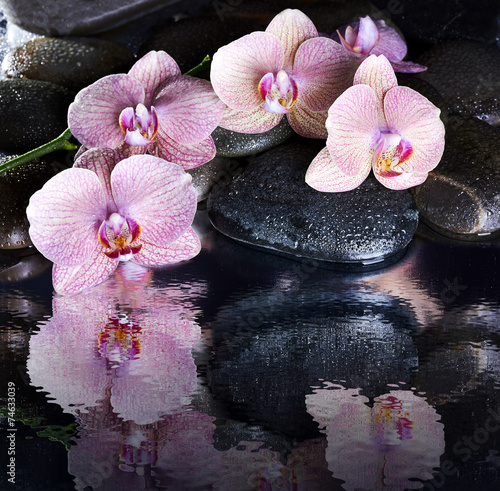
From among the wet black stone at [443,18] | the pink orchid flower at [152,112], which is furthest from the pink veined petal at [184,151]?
the wet black stone at [443,18]

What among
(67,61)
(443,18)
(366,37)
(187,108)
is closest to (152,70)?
(187,108)

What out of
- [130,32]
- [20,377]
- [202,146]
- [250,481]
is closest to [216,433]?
[250,481]

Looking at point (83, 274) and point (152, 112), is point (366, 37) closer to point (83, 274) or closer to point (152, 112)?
point (152, 112)

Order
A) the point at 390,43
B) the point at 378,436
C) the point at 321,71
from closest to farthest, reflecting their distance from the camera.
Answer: the point at 378,436 → the point at 321,71 → the point at 390,43

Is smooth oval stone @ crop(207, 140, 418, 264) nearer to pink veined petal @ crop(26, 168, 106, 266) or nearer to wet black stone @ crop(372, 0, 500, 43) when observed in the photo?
pink veined petal @ crop(26, 168, 106, 266)

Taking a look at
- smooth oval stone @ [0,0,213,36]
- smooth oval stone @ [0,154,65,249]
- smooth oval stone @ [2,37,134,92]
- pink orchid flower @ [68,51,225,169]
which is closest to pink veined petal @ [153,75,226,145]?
pink orchid flower @ [68,51,225,169]

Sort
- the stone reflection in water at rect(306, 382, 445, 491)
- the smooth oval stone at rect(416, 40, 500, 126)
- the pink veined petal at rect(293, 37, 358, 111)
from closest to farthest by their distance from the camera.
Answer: the stone reflection in water at rect(306, 382, 445, 491), the pink veined petal at rect(293, 37, 358, 111), the smooth oval stone at rect(416, 40, 500, 126)
